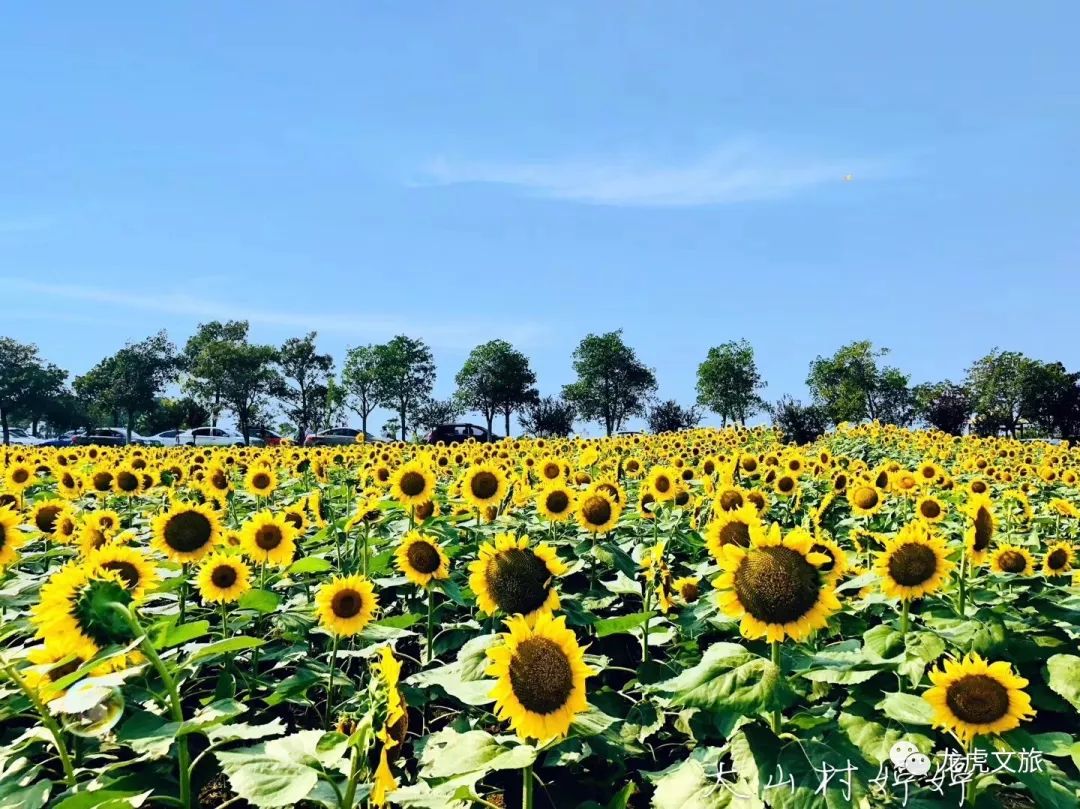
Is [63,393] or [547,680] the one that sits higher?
[63,393]

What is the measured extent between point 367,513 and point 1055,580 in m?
4.09

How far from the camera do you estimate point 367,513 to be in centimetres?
485

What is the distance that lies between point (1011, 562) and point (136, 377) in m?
74.2

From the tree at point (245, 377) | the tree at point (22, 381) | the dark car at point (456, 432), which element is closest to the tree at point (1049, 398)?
the dark car at point (456, 432)

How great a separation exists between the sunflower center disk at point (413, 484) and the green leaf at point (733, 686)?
3186mm

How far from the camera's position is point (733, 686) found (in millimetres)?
2240

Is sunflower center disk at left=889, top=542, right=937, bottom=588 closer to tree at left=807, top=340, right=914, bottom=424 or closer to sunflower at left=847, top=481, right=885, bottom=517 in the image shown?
sunflower at left=847, top=481, right=885, bottom=517

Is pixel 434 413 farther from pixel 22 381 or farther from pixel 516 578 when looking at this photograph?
pixel 516 578

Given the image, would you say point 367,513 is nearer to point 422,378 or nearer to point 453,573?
point 453,573

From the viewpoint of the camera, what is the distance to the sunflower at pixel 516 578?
301 centimetres

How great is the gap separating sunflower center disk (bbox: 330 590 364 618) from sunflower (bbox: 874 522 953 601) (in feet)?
7.84

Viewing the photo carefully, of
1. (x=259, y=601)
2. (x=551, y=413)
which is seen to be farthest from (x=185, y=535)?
(x=551, y=413)

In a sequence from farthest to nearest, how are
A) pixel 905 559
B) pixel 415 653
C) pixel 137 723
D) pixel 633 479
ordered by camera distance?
pixel 633 479 < pixel 415 653 < pixel 905 559 < pixel 137 723

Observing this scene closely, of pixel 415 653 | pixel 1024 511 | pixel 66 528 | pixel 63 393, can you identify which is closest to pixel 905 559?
pixel 415 653
